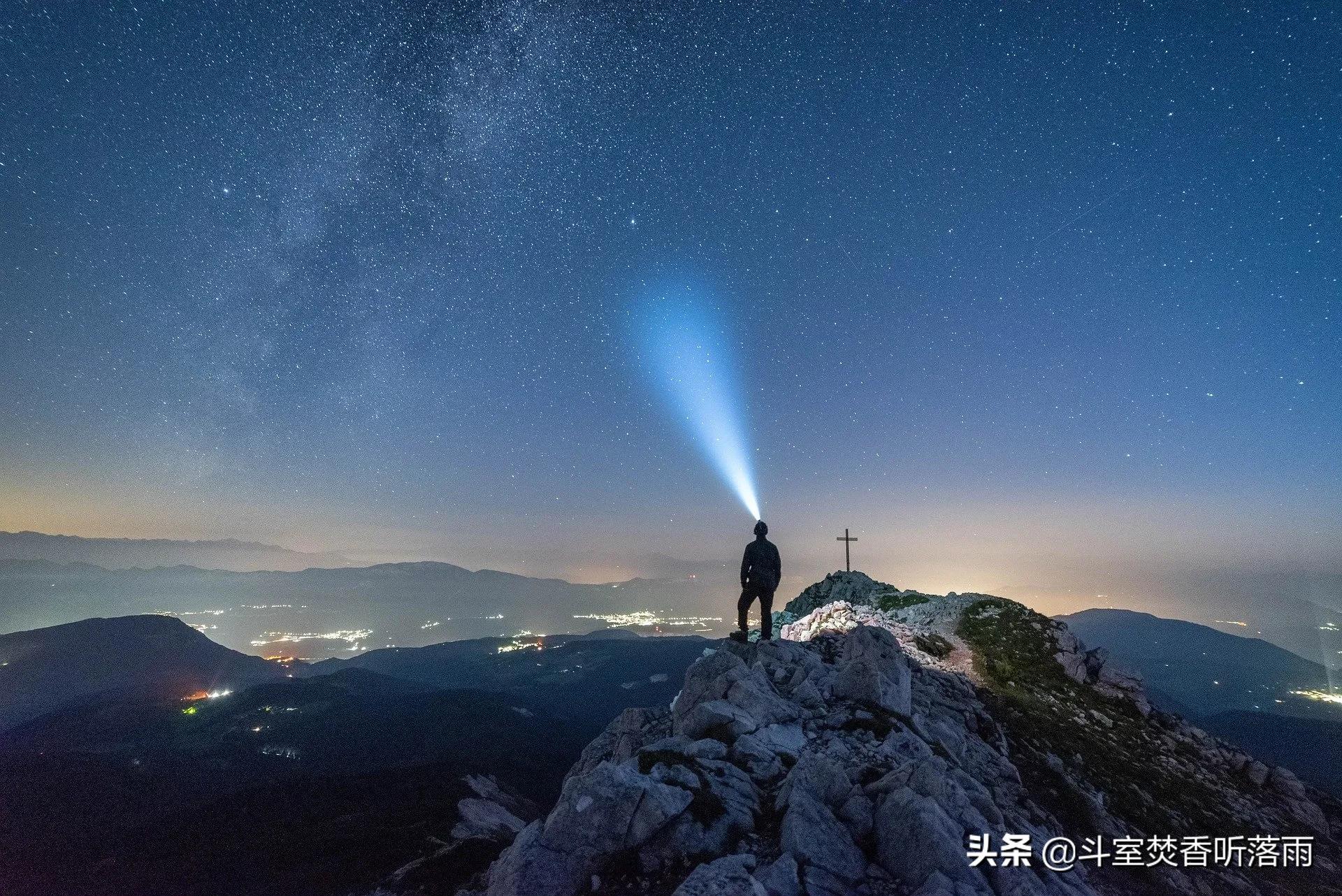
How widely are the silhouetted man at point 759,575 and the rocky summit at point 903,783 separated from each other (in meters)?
1.35

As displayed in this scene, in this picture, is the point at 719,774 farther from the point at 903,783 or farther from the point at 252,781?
the point at 252,781

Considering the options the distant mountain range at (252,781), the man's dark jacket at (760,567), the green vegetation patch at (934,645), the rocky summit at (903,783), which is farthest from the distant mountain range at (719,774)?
the man's dark jacket at (760,567)

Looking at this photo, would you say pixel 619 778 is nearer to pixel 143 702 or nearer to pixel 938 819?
pixel 938 819

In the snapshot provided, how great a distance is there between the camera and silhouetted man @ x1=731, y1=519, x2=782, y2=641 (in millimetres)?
21031

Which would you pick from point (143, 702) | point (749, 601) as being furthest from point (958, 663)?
point (143, 702)

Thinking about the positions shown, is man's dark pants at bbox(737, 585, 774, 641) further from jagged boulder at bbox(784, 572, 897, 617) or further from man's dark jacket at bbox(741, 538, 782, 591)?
jagged boulder at bbox(784, 572, 897, 617)

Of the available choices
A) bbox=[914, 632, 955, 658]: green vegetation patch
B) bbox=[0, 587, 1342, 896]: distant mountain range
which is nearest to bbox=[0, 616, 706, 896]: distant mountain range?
bbox=[0, 587, 1342, 896]: distant mountain range

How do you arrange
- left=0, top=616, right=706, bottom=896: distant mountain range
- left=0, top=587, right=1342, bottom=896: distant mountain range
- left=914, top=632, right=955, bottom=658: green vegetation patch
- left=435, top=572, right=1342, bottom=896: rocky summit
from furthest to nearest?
1. left=0, top=616, right=706, bottom=896: distant mountain range
2. left=914, top=632, right=955, bottom=658: green vegetation patch
3. left=0, top=587, right=1342, bottom=896: distant mountain range
4. left=435, top=572, right=1342, bottom=896: rocky summit

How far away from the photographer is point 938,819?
9.44 metres

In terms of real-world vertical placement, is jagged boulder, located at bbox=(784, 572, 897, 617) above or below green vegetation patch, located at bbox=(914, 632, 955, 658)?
above

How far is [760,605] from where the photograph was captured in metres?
21.3

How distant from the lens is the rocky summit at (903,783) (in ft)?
30.9

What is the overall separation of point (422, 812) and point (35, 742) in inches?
5156

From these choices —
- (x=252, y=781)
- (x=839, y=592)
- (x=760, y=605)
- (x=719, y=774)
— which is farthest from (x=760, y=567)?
(x=252, y=781)
